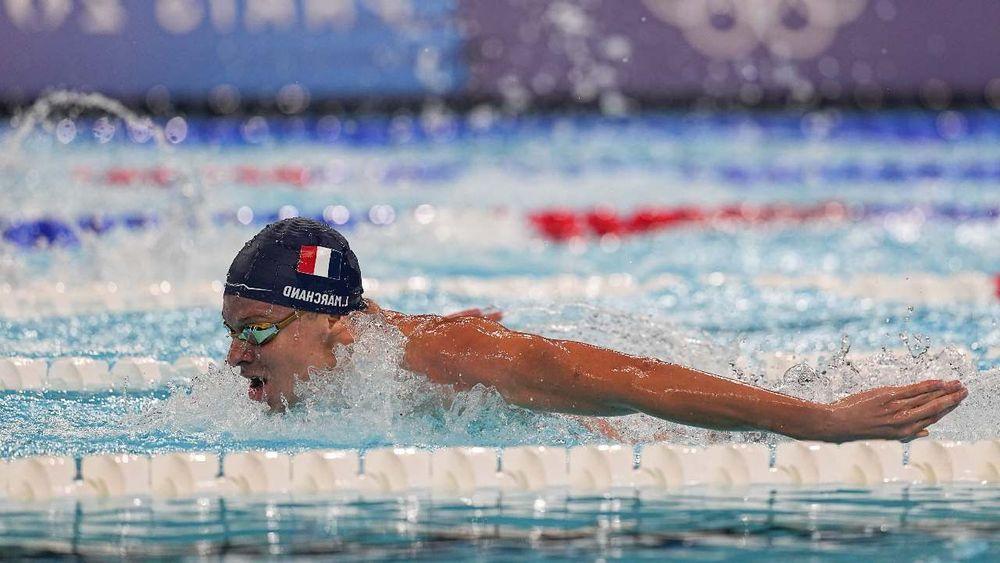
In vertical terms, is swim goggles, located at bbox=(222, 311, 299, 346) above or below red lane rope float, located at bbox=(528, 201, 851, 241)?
below

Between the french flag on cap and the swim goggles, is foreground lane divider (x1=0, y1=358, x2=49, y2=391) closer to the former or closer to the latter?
the swim goggles

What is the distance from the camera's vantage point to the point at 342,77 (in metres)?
12.2

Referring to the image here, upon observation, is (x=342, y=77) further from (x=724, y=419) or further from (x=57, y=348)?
(x=724, y=419)

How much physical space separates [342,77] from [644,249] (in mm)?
5906

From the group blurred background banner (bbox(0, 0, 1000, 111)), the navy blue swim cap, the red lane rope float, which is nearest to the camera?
the navy blue swim cap

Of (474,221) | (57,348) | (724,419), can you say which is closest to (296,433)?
(724,419)

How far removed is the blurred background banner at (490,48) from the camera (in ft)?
37.6

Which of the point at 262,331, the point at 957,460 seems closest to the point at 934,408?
the point at 957,460

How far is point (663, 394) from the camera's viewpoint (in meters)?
2.53

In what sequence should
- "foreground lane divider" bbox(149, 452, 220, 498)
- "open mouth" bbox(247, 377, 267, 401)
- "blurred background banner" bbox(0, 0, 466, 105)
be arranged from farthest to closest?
"blurred background banner" bbox(0, 0, 466, 105), "open mouth" bbox(247, 377, 267, 401), "foreground lane divider" bbox(149, 452, 220, 498)

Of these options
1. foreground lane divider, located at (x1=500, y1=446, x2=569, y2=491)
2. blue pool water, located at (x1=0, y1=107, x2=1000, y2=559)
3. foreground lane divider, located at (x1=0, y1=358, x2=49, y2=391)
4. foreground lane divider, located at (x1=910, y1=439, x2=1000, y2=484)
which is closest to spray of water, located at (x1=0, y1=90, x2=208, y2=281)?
blue pool water, located at (x1=0, y1=107, x2=1000, y2=559)

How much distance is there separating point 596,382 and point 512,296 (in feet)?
8.99

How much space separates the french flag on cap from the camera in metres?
2.78

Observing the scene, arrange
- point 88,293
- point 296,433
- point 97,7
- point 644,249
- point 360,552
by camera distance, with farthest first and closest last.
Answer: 1. point 97,7
2. point 644,249
3. point 88,293
4. point 296,433
5. point 360,552
